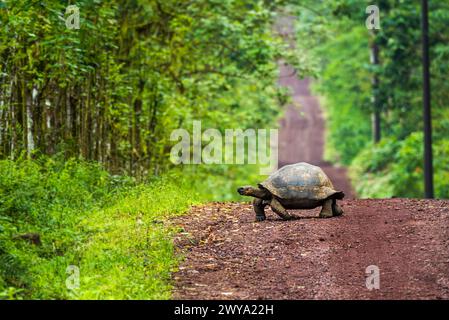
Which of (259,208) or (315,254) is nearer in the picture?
(315,254)

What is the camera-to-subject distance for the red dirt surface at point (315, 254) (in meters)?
9.52

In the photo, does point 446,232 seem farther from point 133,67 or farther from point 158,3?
point 158,3

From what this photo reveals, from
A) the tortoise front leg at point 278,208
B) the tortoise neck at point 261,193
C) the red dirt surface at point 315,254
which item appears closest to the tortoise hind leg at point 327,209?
the red dirt surface at point 315,254

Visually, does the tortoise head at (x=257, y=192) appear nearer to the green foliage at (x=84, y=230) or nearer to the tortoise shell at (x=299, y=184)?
the tortoise shell at (x=299, y=184)

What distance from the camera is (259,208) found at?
1341 centimetres

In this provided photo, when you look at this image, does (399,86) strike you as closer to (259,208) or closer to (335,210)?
(335,210)

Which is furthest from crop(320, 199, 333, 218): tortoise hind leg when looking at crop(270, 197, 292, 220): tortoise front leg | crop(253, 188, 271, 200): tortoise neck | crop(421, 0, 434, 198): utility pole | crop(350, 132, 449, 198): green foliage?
crop(350, 132, 449, 198): green foliage

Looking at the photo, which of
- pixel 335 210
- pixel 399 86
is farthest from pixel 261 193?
pixel 399 86

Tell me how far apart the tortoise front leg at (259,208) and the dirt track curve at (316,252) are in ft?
0.52

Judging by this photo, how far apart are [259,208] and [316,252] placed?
2397mm

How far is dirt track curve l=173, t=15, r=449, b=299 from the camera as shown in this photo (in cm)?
953

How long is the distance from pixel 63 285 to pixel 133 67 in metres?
11.9

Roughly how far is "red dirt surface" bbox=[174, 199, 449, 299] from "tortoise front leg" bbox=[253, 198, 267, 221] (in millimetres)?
119

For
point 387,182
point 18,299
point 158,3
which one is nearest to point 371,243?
point 18,299
